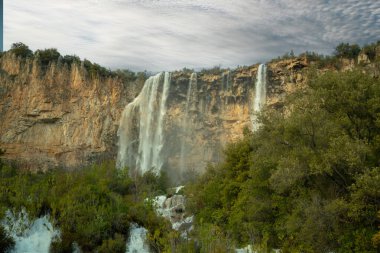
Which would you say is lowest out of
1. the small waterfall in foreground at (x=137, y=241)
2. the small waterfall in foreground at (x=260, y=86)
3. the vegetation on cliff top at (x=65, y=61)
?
the small waterfall in foreground at (x=137, y=241)

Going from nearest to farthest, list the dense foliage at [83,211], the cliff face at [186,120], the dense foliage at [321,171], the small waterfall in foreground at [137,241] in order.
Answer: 1. the dense foliage at [321,171]
2. the dense foliage at [83,211]
3. the small waterfall in foreground at [137,241]
4. the cliff face at [186,120]

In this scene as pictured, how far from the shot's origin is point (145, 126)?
5319cm

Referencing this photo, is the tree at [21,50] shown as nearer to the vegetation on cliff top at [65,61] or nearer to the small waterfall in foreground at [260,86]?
the vegetation on cliff top at [65,61]

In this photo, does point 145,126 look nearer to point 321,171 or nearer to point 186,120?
point 186,120

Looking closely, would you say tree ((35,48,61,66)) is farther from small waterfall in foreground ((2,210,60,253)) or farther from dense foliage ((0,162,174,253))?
small waterfall in foreground ((2,210,60,253))

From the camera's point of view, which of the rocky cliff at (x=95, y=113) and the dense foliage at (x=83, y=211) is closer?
the dense foliage at (x=83, y=211)

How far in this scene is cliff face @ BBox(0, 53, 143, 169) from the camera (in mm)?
53688

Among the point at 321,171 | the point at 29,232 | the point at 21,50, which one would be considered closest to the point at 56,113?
the point at 21,50

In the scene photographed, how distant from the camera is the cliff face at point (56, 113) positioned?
53688 mm

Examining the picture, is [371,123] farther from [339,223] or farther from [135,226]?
[135,226]

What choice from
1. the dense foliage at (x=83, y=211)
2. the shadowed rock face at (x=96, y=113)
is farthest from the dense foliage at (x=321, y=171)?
the shadowed rock face at (x=96, y=113)

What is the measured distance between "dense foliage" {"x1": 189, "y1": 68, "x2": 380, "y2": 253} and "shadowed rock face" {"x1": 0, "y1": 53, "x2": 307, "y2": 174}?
2752 cm

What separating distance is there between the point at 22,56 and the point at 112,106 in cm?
1333

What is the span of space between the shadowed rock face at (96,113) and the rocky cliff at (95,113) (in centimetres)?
11
